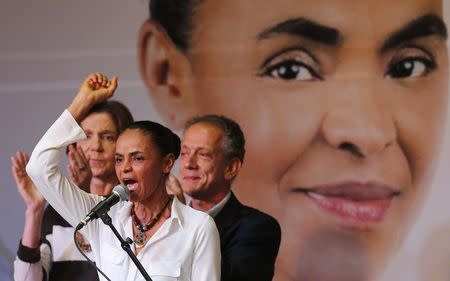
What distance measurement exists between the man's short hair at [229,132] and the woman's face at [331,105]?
81mm

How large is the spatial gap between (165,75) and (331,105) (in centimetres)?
72

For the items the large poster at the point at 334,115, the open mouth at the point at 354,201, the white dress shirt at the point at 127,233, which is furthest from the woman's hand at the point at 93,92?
the open mouth at the point at 354,201

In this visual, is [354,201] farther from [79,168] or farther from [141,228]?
[79,168]

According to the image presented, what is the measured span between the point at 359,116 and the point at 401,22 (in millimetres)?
424

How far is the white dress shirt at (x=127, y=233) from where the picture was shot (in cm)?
296

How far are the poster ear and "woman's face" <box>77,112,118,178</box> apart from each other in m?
0.25

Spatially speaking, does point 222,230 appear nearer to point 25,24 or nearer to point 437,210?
point 437,210

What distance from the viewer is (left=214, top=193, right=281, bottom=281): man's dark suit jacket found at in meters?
3.24

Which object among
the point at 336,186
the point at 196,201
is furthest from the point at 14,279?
the point at 336,186

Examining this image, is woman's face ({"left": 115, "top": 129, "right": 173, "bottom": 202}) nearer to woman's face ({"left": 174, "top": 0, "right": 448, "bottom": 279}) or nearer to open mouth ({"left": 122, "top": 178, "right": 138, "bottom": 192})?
open mouth ({"left": 122, "top": 178, "right": 138, "bottom": 192})

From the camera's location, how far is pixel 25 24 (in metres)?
3.92

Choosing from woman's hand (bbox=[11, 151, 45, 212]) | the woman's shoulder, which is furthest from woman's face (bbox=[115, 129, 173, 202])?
woman's hand (bbox=[11, 151, 45, 212])

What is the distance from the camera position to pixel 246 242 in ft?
10.8

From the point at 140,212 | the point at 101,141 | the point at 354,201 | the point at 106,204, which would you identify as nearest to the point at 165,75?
the point at 101,141
